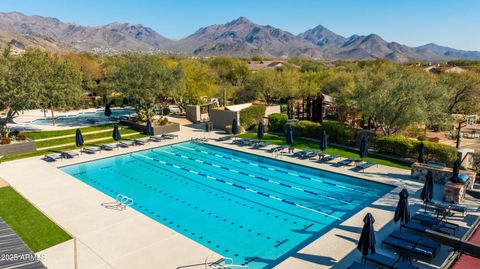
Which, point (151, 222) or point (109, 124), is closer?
point (151, 222)

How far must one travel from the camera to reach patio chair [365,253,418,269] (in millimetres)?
8914

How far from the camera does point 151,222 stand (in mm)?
12891

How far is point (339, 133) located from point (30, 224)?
63.4ft

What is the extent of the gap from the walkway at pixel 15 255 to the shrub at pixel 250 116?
21182 mm

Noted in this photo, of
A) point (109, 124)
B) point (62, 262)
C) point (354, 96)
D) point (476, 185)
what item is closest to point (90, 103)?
point (109, 124)

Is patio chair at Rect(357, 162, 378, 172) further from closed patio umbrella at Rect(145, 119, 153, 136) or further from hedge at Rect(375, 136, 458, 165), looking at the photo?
closed patio umbrella at Rect(145, 119, 153, 136)

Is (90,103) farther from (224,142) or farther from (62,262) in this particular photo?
(62,262)

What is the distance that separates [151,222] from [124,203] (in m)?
2.66

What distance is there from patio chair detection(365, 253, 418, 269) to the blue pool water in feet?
8.71

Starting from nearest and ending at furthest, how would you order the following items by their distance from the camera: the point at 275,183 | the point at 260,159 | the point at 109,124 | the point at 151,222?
the point at 151,222 → the point at 275,183 → the point at 260,159 → the point at 109,124

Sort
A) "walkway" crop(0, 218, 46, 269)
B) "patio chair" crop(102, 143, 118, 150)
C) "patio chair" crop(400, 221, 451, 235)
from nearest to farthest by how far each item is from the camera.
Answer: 1. "walkway" crop(0, 218, 46, 269)
2. "patio chair" crop(400, 221, 451, 235)
3. "patio chair" crop(102, 143, 118, 150)

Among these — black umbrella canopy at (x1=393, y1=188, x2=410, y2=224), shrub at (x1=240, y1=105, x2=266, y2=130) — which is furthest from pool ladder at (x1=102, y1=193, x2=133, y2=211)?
shrub at (x1=240, y1=105, x2=266, y2=130)

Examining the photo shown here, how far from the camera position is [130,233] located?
12.0 metres

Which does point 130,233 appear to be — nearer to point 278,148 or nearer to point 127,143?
point 278,148
